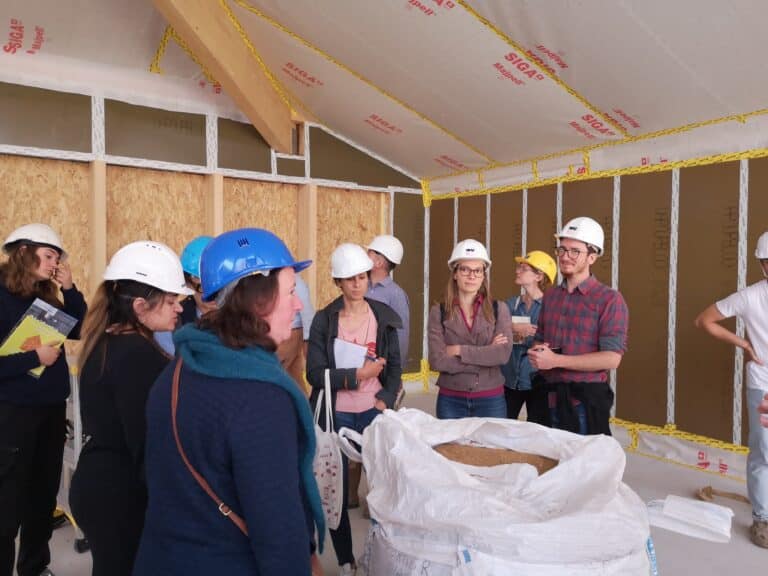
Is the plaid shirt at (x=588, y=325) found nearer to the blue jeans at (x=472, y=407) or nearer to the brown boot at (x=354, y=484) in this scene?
the blue jeans at (x=472, y=407)

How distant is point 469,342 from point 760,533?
5.79 feet

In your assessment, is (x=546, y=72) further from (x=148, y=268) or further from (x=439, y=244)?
(x=148, y=268)

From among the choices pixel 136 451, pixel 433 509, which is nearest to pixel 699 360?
pixel 433 509

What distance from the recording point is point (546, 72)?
159 inches

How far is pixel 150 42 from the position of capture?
4.84 metres

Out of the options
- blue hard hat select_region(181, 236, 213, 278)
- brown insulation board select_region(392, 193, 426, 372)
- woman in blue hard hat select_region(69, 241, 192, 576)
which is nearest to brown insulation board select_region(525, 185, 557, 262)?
brown insulation board select_region(392, 193, 426, 372)

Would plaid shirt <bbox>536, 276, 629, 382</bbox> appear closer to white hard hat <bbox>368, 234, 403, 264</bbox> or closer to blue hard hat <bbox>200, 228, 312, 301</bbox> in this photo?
white hard hat <bbox>368, 234, 403, 264</bbox>

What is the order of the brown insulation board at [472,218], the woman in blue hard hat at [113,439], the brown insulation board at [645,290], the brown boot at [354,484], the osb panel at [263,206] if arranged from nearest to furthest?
1. the woman in blue hard hat at [113,439]
2. the brown boot at [354,484]
3. the brown insulation board at [645,290]
4. the osb panel at [263,206]
5. the brown insulation board at [472,218]

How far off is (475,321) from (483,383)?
1.01 feet

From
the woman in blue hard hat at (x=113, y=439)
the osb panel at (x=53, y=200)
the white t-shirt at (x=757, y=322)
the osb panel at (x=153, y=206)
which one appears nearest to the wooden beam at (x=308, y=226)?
the osb panel at (x=153, y=206)

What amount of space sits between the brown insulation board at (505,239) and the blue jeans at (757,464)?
2766 millimetres

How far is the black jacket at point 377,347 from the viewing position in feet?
8.36

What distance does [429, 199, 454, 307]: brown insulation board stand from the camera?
6582 mm

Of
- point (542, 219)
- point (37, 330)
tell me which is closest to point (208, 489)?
point (37, 330)
